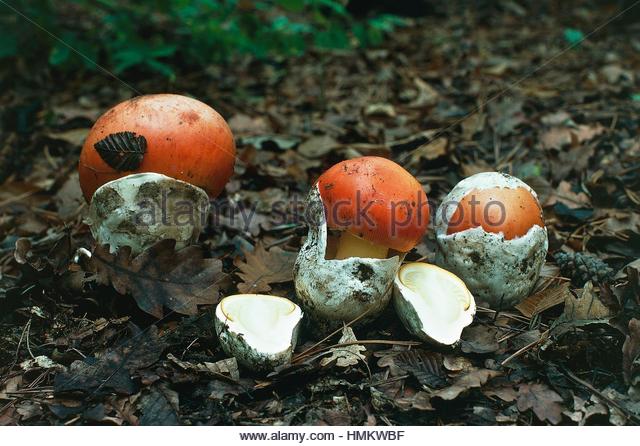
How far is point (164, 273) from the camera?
108 inches

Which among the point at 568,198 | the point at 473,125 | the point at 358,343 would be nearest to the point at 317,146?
the point at 473,125

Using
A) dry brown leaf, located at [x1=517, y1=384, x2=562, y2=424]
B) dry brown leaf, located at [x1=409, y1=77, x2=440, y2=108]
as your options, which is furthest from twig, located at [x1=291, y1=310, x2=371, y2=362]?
dry brown leaf, located at [x1=409, y1=77, x2=440, y2=108]

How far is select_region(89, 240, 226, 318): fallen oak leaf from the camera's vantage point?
2.68m

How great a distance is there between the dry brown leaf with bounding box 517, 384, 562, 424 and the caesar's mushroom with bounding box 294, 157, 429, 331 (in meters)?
0.69

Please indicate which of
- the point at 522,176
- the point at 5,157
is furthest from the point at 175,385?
the point at 5,157

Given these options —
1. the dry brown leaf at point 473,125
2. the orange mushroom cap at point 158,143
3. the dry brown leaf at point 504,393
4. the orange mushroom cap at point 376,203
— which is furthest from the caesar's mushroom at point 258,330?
the dry brown leaf at point 473,125

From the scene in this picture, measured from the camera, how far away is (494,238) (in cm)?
261

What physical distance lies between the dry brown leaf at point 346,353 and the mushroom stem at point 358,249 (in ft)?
1.10

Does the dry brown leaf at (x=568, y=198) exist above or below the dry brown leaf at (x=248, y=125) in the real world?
above

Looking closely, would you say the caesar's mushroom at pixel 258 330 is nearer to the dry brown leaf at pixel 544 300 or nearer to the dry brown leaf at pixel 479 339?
the dry brown leaf at pixel 479 339

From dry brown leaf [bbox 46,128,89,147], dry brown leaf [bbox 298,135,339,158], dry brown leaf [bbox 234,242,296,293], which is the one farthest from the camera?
dry brown leaf [bbox 46,128,89,147]

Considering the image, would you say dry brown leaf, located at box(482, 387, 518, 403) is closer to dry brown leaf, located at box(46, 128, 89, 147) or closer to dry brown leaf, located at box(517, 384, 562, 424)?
dry brown leaf, located at box(517, 384, 562, 424)

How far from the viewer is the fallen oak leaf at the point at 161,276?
8.80 ft

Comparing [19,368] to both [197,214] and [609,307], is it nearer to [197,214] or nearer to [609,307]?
[197,214]
